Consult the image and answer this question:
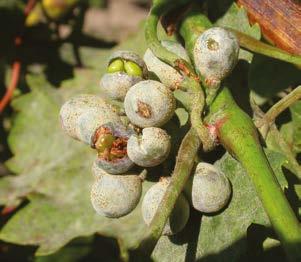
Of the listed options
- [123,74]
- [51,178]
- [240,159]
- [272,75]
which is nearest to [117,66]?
[123,74]

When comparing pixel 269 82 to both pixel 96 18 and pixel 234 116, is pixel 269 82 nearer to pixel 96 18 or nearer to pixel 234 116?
pixel 234 116

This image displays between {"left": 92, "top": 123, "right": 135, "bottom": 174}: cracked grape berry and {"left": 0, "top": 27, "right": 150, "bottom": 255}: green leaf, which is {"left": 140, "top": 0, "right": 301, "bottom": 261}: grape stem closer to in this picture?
{"left": 92, "top": 123, "right": 135, "bottom": 174}: cracked grape berry

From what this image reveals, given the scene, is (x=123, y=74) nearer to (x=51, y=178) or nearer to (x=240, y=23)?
(x=240, y=23)

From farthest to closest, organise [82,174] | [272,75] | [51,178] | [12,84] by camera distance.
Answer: [12,84] → [51,178] → [82,174] → [272,75]

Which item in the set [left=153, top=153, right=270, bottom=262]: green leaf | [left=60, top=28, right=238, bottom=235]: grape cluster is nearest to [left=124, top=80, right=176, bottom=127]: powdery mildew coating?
[left=60, top=28, right=238, bottom=235]: grape cluster

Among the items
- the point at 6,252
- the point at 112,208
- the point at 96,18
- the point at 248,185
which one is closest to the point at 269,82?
the point at 248,185

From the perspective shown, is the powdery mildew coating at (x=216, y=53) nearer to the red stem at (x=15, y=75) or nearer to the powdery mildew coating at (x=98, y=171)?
the powdery mildew coating at (x=98, y=171)
